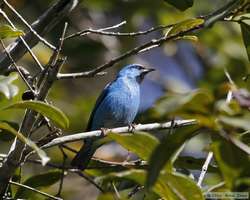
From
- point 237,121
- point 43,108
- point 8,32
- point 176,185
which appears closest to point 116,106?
point 8,32

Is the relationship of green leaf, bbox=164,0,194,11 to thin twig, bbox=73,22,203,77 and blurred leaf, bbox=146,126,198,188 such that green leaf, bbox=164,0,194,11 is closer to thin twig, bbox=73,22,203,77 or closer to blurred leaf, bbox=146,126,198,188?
thin twig, bbox=73,22,203,77

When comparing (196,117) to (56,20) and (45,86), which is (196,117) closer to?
(45,86)

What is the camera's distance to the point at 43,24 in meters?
3.13

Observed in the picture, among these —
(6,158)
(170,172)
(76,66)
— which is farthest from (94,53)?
(170,172)

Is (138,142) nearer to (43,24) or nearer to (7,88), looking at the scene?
(7,88)

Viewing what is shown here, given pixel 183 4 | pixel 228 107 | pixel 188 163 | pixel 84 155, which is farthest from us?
pixel 84 155

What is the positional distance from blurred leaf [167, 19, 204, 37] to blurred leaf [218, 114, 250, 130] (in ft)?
4.05

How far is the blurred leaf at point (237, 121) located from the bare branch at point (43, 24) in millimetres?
1457

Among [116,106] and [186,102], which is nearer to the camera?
[186,102]

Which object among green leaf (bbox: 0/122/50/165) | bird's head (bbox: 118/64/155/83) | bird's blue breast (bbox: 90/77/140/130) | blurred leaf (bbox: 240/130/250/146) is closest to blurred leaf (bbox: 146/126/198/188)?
green leaf (bbox: 0/122/50/165)

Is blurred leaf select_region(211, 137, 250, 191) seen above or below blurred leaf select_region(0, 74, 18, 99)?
below

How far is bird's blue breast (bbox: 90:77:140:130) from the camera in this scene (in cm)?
569

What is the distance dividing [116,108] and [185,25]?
2.85m

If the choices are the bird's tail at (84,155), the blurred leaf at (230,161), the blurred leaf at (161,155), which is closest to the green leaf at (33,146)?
the blurred leaf at (161,155)
